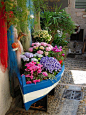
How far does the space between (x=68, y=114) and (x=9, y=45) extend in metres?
1.83

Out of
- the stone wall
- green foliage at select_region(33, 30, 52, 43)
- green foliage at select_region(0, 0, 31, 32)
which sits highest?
the stone wall

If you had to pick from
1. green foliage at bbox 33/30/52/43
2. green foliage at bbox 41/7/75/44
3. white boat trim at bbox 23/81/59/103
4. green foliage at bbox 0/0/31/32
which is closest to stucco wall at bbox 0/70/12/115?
white boat trim at bbox 23/81/59/103

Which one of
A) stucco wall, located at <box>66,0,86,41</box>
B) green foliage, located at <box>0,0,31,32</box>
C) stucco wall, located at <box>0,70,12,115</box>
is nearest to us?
green foliage, located at <box>0,0,31,32</box>

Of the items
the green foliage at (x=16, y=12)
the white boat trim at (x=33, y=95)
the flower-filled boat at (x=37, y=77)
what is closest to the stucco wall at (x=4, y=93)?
the flower-filled boat at (x=37, y=77)

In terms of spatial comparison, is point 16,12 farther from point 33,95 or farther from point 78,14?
point 78,14

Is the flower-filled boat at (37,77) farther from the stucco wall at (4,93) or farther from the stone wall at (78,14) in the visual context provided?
the stone wall at (78,14)

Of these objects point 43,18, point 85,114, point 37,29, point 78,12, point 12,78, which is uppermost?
point 78,12

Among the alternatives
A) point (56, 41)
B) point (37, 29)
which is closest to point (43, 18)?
point (37, 29)

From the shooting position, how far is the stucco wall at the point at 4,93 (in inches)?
103

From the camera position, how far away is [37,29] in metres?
4.12

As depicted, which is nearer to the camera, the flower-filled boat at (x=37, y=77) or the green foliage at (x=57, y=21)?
the flower-filled boat at (x=37, y=77)

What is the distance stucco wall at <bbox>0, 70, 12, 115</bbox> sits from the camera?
2604 mm

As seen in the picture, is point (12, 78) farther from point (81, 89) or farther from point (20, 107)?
point (81, 89)

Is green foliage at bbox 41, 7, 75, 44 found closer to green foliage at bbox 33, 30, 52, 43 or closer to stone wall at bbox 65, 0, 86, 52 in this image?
green foliage at bbox 33, 30, 52, 43
